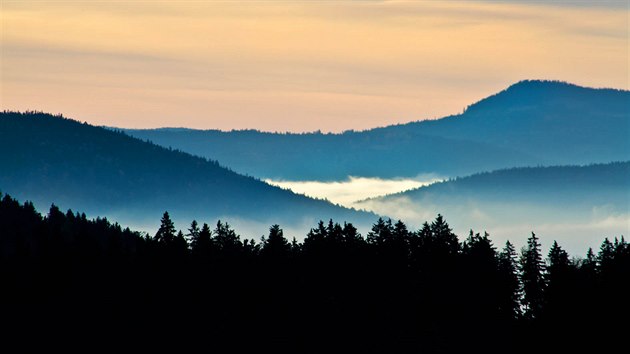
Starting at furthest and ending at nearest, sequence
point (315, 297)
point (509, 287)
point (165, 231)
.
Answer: point (165, 231) < point (509, 287) < point (315, 297)

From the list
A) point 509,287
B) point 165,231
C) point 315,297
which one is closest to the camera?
point 315,297

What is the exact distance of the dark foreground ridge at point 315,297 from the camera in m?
133

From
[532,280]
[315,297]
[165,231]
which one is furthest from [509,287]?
[165,231]

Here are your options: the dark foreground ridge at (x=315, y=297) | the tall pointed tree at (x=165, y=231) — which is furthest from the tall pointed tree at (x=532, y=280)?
the tall pointed tree at (x=165, y=231)

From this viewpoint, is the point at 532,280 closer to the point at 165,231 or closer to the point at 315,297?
the point at 315,297

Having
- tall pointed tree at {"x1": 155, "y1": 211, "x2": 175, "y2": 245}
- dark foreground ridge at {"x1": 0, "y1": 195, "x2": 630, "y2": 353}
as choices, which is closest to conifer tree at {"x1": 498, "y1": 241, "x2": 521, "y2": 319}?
dark foreground ridge at {"x1": 0, "y1": 195, "x2": 630, "y2": 353}

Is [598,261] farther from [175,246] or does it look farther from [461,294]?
[175,246]

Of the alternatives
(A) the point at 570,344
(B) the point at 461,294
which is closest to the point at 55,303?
(B) the point at 461,294

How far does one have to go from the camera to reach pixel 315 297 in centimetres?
13800

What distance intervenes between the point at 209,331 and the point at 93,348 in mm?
9308

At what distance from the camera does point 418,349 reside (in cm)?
13388

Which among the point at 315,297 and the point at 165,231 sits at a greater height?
the point at 165,231

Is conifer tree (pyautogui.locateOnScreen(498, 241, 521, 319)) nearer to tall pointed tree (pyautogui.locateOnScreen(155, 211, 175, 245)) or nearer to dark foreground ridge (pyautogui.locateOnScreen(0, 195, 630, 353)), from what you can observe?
dark foreground ridge (pyautogui.locateOnScreen(0, 195, 630, 353))

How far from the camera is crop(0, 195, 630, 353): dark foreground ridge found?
13275 centimetres
